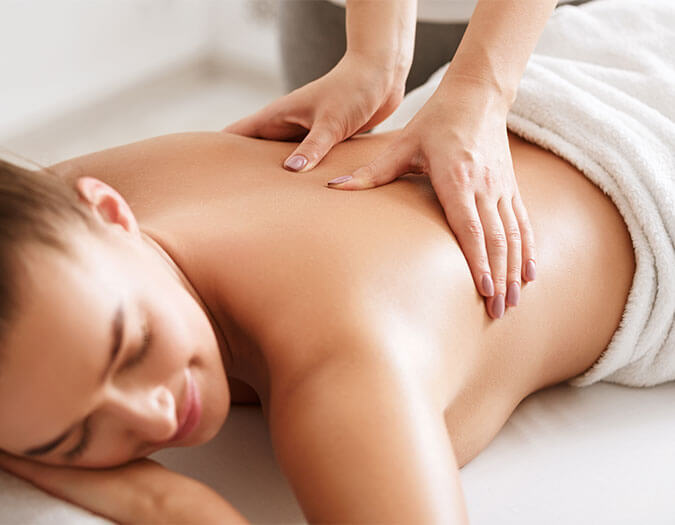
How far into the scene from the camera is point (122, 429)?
76 centimetres

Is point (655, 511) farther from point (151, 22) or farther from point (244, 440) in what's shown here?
point (151, 22)

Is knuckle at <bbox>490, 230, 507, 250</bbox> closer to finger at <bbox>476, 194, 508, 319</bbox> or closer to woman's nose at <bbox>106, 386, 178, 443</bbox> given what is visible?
finger at <bbox>476, 194, 508, 319</bbox>

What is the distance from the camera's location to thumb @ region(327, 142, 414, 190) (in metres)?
1.01

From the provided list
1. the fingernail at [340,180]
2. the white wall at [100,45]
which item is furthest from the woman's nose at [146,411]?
the white wall at [100,45]

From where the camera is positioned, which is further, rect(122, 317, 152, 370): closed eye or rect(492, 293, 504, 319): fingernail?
rect(492, 293, 504, 319): fingernail

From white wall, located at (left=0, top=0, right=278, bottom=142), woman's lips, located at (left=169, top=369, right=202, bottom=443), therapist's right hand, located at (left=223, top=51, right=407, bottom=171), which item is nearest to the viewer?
woman's lips, located at (left=169, top=369, right=202, bottom=443)

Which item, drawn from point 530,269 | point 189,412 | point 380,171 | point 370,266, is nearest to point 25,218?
point 189,412

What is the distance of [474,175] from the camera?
0.99 m

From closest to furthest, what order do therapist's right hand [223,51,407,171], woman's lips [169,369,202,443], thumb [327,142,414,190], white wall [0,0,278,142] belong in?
woman's lips [169,369,202,443], thumb [327,142,414,190], therapist's right hand [223,51,407,171], white wall [0,0,278,142]

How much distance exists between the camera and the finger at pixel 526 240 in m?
0.98

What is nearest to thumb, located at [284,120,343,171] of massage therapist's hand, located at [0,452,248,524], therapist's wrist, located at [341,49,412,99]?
therapist's wrist, located at [341,49,412,99]

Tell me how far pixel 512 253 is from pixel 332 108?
1.13 feet

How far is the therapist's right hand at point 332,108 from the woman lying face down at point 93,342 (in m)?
0.36

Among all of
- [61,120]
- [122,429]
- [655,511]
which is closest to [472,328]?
[655,511]
